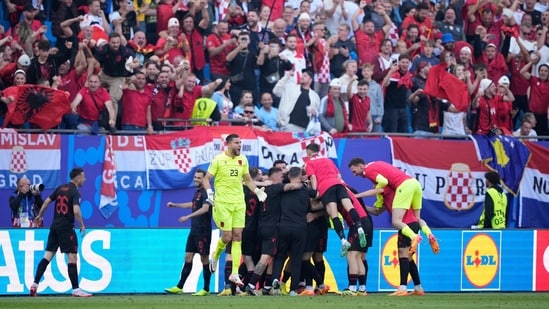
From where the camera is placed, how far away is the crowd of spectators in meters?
23.6

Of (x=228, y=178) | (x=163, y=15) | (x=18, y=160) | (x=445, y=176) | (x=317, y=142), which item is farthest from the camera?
(x=445, y=176)

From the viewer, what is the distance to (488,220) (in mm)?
23469

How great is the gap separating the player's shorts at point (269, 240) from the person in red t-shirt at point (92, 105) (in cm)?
529

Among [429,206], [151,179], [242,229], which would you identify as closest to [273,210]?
[242,229]

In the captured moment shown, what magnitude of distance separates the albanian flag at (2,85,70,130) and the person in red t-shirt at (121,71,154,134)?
141cm

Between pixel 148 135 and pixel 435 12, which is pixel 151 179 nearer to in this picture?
pixel 148 135

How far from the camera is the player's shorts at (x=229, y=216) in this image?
19.3m

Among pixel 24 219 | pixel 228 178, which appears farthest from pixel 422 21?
pixel 24 219

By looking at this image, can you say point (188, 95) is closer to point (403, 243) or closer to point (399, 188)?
point (399, 188)

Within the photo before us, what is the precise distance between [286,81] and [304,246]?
6648 mm

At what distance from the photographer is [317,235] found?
20.0 m

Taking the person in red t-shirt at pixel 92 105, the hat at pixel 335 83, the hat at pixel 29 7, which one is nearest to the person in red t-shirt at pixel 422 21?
the hat at pixel 335 83

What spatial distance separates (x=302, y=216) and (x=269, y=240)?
0.66m

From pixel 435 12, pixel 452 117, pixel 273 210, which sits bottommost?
pixel 273 210
